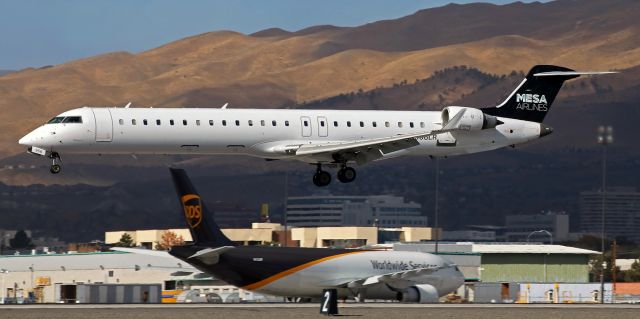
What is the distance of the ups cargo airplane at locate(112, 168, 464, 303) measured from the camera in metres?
65.5

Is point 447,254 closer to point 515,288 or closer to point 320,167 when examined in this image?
point 515,288

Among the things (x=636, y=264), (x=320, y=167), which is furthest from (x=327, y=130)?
(x=636, y=264)

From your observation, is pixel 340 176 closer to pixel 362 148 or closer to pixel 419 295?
pixel 362 148

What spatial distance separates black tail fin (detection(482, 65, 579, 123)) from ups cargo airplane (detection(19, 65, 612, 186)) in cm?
79

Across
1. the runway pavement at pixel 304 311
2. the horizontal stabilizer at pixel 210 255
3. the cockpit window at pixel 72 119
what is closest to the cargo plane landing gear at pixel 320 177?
the horizontal stabilizer at pixel 210 255

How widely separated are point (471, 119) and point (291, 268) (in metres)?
11.8

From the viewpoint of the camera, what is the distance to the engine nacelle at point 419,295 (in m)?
67.5

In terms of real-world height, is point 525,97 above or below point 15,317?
above

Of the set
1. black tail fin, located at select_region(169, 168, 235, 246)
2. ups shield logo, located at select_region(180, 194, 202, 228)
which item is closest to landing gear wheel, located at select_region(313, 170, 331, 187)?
black tail fin, located at select_region(169, 168, 235, 246)

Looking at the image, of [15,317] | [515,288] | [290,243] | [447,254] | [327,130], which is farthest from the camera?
[290,243]

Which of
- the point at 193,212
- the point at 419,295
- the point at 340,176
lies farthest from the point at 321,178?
the point at 419,295

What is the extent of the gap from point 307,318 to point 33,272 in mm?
57344

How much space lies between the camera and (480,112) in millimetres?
67375

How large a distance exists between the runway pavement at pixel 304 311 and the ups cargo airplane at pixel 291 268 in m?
4.66
